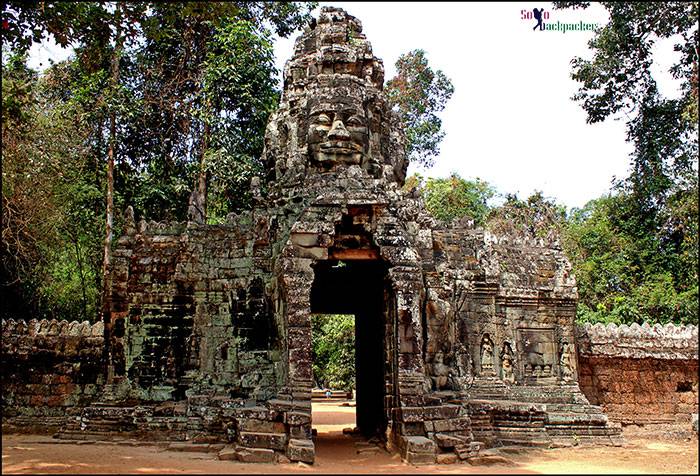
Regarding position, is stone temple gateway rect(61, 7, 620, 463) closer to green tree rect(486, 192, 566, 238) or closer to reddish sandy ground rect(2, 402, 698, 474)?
reddish sandy ground rect(2, 402, 698, 474)

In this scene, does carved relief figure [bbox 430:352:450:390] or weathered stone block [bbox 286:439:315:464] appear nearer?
weathered stone block [bbox 286:439:315:464]

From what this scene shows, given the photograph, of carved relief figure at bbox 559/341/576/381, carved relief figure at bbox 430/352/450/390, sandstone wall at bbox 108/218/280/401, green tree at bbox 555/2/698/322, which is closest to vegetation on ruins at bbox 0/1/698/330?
green tree at bbox 555/2/698/322

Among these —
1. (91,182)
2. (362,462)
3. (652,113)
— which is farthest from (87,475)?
(652,113)

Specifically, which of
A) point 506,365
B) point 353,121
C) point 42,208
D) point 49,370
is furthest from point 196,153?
point 506,365

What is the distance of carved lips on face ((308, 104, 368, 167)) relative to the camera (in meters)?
11.7

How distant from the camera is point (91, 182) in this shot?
2055 centimetres

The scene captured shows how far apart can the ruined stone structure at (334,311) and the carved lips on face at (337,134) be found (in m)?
0.03

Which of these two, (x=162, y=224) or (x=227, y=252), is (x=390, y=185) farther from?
(x=162, y=224)

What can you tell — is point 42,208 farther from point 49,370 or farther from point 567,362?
point 567,362

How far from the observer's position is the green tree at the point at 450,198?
93.1 ft

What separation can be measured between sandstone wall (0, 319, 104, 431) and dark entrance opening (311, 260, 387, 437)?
491 cm

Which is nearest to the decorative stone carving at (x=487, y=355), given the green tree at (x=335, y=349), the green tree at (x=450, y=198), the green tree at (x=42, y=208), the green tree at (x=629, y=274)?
the green tree at (x=629, y=274)

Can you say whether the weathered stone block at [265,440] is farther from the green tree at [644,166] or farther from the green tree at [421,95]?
the green tree at [421,95]

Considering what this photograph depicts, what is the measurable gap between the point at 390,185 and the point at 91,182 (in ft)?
40.8
